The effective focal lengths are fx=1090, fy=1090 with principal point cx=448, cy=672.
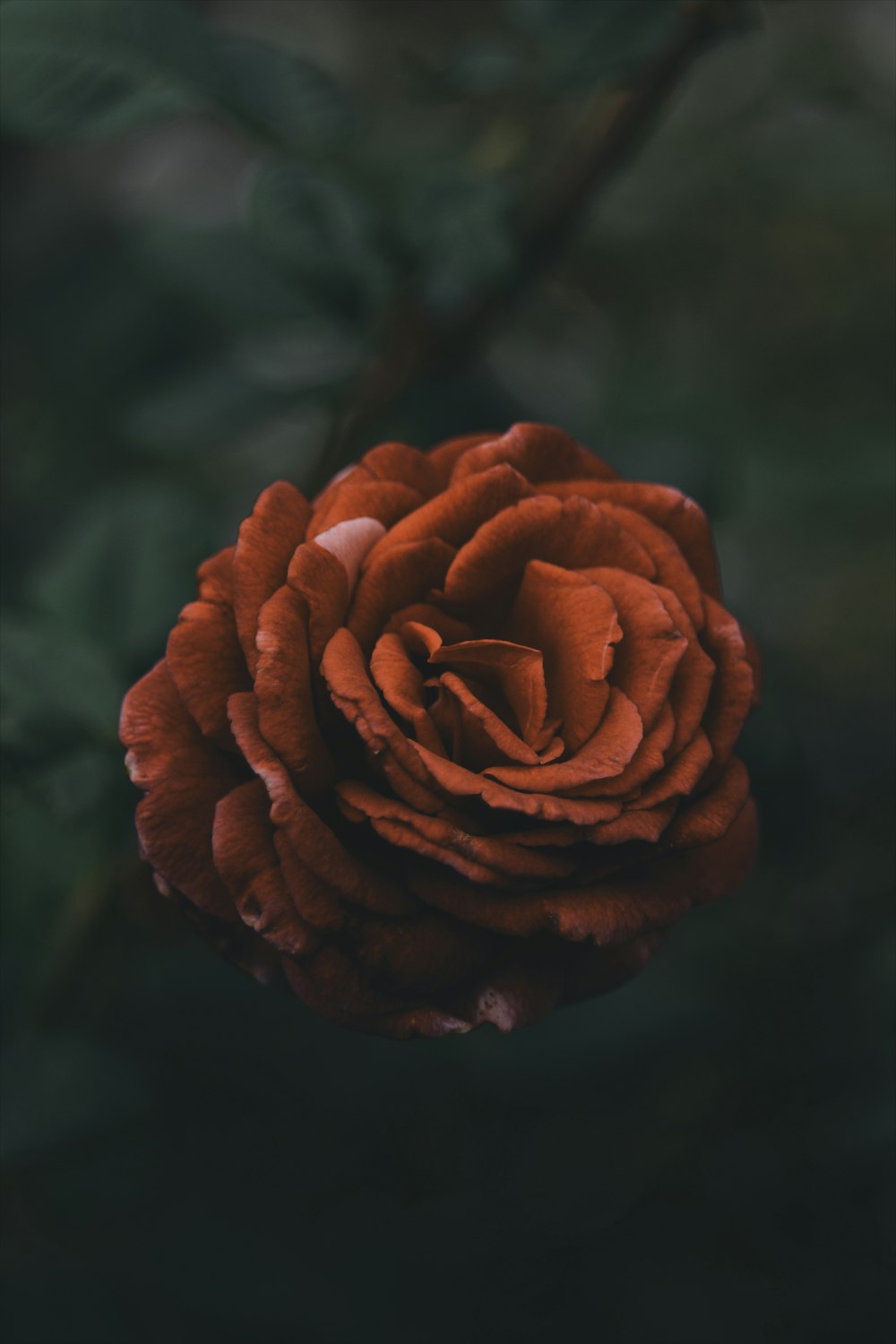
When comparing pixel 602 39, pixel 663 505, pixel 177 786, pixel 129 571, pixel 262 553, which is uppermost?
pixel 602 39

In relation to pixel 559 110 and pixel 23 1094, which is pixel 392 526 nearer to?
pixel 23 1094

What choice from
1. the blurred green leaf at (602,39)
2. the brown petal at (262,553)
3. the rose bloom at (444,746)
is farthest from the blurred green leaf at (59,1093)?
the blurred green leaf at (602,39)

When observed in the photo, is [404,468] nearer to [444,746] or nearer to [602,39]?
[444,746]

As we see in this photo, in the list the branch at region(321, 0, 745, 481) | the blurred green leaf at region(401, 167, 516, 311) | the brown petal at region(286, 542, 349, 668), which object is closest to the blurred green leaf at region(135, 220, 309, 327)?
the branch at region(321, 0, 745, 481)

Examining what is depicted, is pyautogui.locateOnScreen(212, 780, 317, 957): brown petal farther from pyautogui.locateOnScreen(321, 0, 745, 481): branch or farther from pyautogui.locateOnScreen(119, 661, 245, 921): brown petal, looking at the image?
pyautogui.locateOnScreen(321, 0, 745, 481): branch

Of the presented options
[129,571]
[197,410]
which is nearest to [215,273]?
[197,410]
